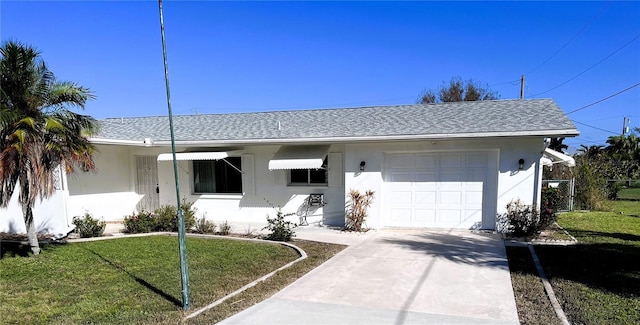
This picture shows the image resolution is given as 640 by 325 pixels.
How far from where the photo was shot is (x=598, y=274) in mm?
7270

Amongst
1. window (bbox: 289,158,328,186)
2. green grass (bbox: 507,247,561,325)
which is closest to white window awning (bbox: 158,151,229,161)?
window (bbox: 289,158,328,186)

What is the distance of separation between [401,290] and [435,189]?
6.79 meters

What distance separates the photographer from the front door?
53.4ft

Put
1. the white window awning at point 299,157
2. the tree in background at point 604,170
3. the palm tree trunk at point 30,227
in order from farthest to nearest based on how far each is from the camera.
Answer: the tree in background at point 604,170 → the white window awning at point 299,157 → the palm tree trunk at point 30,227

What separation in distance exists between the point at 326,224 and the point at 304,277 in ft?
22.0

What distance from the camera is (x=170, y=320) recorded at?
17.5 feet

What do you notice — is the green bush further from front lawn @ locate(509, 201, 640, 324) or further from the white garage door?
front lawn @ locate(509, 201, 640, 324)

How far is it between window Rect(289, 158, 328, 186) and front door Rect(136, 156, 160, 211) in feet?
21.8

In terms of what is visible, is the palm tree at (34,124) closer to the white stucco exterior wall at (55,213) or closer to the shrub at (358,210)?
the white stucco exterior wall at (55,213)

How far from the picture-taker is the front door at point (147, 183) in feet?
53.4

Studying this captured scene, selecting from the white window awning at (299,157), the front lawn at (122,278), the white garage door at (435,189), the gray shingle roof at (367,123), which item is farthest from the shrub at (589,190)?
the front lawn at (122,278)

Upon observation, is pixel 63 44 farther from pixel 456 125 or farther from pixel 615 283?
pixel 615 283

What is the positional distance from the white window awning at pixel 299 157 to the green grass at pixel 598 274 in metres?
7.35

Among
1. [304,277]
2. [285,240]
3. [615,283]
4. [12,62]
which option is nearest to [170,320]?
[304,277]
